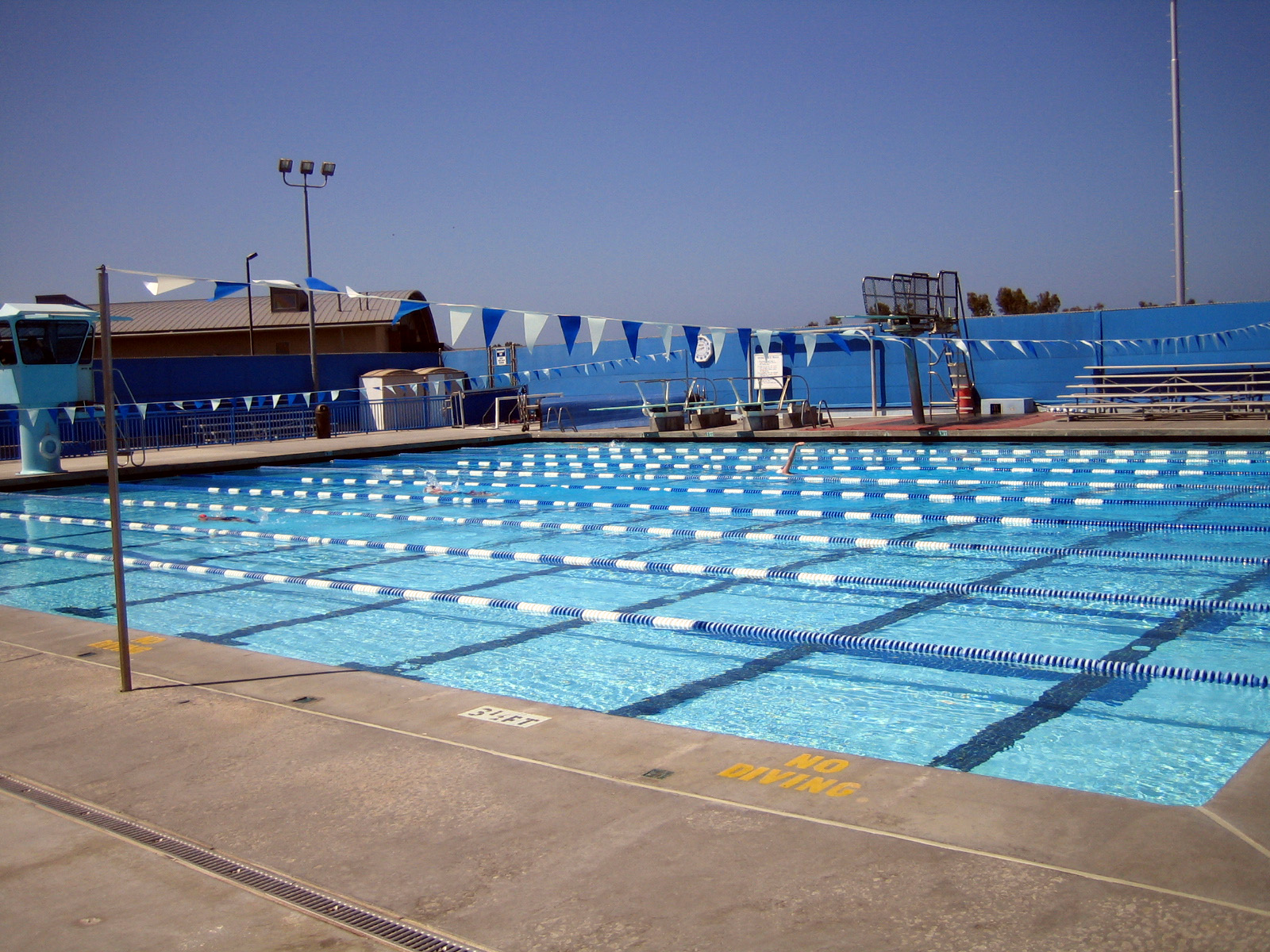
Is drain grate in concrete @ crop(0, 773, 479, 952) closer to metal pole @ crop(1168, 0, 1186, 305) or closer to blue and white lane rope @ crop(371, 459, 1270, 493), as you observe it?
blue and white lane rope @ crop(371, 459, 1270, 493)

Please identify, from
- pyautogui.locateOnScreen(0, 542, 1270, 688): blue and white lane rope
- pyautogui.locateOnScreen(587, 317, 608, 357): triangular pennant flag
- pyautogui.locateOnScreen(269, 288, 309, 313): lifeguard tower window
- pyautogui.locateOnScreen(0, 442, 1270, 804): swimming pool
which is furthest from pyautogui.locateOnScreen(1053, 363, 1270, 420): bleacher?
pyautogui.locateOnScreen(269, 288, 309, 313): lifeguard tower window

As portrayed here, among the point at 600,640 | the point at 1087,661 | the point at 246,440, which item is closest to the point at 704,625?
the point at 600,640

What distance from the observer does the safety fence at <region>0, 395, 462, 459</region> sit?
2016 cm

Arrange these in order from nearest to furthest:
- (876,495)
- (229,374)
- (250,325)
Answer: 1. (876,495)
2. (229,374)
3. (250,325)

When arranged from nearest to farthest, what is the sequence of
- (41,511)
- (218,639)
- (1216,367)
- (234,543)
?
(218,639)
(234,543)
(41,511)
(1216,367)

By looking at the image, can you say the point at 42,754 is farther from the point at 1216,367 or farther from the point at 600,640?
the point at 1216,367

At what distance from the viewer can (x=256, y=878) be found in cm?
268

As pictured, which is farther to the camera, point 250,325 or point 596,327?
point 250,325

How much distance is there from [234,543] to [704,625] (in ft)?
20.1

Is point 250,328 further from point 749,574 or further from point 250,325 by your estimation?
point 749,574

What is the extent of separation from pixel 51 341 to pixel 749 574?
13.5 meters

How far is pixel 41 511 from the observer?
1355 centimetres

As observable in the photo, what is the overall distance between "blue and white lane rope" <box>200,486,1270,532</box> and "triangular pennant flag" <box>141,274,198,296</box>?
19.0 feet

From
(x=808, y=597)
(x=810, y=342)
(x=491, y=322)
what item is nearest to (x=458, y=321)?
(x=491, y=322)
